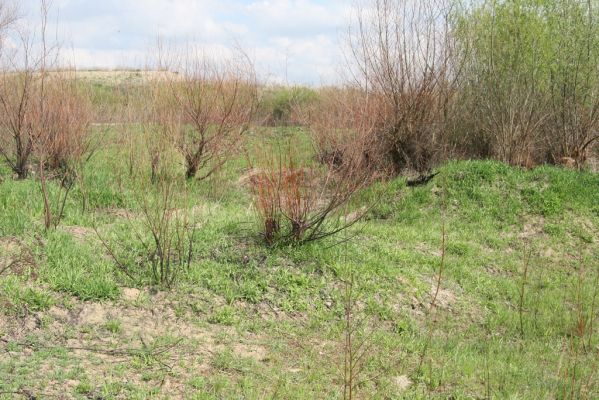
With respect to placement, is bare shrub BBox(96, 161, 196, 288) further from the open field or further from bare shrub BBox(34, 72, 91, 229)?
bare shrub BBox(34, 72, 91, 229)

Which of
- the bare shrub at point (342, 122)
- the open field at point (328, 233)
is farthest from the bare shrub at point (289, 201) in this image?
the bare shrub at point (342, 122)

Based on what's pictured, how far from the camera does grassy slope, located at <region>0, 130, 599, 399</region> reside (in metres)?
4.16

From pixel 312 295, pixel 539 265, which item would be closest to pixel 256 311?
pixel 312 295

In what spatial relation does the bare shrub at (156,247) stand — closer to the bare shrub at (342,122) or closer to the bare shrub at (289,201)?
the bare shrub at (289,201)

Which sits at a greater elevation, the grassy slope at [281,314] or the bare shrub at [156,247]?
the bare shrub at [156,247]

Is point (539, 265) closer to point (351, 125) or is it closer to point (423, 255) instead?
point (423, 255)

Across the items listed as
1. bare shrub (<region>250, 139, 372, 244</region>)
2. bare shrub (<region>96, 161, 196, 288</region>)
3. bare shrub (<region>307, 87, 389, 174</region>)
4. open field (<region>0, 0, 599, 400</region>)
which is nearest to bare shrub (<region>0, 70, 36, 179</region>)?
open field (<region>0, 0, 599, 400</region>)

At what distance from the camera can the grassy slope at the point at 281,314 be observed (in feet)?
13.6

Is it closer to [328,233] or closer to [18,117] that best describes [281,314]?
[328,233]

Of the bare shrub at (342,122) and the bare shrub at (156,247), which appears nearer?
the bare shrub at (156,247)

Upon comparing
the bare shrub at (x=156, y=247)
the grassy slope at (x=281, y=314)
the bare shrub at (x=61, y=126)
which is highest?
the bare shrub at (x=61, y=126)

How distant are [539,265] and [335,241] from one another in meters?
2.80

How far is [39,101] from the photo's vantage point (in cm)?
916

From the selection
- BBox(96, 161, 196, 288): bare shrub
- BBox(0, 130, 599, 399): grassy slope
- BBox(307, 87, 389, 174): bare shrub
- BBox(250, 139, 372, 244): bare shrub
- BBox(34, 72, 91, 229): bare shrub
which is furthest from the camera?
BBox(307, 87, 389, 174): bare shrub
